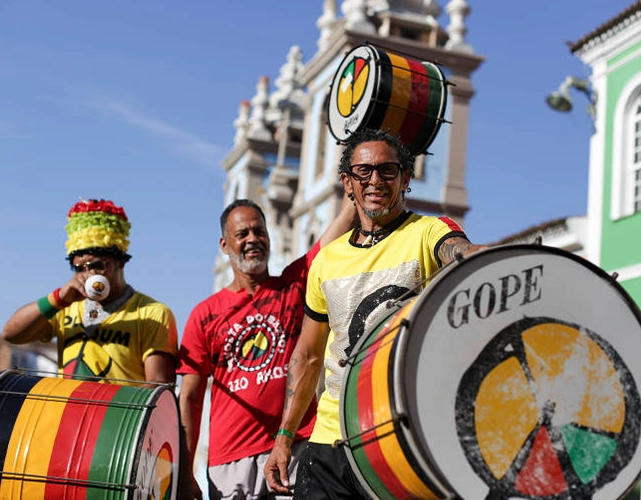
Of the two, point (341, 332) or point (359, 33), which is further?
point (359, 33)

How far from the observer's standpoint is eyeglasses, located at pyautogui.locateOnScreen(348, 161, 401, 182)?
3852mm

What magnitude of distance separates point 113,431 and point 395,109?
1.90m

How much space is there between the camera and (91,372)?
5.20 metres

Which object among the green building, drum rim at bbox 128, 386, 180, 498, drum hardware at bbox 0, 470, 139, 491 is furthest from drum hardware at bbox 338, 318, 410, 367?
the green building

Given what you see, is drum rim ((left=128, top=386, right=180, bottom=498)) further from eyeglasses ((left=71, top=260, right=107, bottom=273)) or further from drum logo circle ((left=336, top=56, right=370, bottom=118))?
drum logo circle ((left=336, top=56, right=370, bottom=118))

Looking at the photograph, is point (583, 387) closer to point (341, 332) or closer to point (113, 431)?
point (341, 332)

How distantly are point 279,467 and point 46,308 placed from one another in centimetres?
166

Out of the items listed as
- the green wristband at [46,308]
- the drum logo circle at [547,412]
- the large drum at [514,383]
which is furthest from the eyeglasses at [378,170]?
the green wristband at [46,308]

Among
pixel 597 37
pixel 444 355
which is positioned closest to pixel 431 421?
pixel 444 355

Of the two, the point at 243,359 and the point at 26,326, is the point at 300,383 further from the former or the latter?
the point at 26,326

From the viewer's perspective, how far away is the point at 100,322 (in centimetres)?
527

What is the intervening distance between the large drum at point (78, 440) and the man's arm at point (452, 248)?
1.38 metres

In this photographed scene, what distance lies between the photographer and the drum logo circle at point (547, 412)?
2.88 m

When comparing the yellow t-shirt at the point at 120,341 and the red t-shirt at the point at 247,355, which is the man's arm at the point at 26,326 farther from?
the red t-shirt at the point at 247,355
